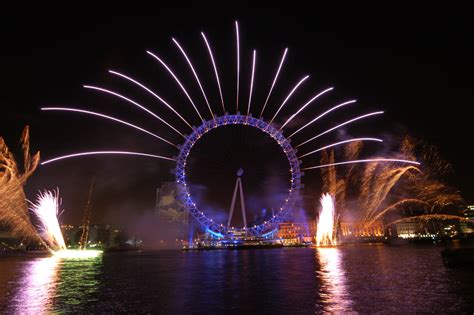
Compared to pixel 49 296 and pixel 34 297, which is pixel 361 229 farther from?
pixel 34 297

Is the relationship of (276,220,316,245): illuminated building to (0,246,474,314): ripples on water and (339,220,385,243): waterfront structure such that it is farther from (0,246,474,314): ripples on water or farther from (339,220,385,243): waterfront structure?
(0,246,474,314): ripples on water

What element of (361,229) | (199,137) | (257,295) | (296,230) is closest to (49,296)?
(257,295)

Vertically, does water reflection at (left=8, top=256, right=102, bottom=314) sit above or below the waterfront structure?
below

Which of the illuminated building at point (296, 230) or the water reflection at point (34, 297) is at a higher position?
the illuminated building at point (296, 230)

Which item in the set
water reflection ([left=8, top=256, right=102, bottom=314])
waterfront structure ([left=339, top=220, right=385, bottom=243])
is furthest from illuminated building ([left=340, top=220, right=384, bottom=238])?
water reflection ([left=8, top=256, right=102, bottom=314])

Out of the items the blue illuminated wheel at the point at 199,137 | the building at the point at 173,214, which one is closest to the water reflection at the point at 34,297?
the blue illuminated wheel at the point at 199,137

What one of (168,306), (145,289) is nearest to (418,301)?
(168,306)

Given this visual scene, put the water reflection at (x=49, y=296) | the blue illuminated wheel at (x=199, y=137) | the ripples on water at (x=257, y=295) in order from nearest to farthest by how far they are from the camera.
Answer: the ripples on water at (x=257, y=295), the water reflection at (x=49, y=296), the blue illuminated wheel at (x=199, y=137)

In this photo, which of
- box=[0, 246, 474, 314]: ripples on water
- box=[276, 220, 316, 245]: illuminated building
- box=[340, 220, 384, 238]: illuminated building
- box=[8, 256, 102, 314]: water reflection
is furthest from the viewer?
box=[276, 220, 316, 245]: illuminated building

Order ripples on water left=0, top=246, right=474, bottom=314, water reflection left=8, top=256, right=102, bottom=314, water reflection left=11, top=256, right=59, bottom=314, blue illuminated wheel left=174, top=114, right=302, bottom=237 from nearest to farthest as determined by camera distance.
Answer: ripples on water left=0, top=246, right=474, bottom=314, water reflection left=11, top=256, right=59, bottom=314, water reflection left=8, top=256, right=102, bottom=314, blue illuminated wheel left=174, top=114, right=302, bottom=237

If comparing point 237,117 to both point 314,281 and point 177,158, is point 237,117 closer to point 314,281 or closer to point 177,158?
point 177,158

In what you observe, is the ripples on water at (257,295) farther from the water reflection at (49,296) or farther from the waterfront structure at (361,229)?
the waterfront structure at (361,229)

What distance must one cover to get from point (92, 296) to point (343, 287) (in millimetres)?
14007

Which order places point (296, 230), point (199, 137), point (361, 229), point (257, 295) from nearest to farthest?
point (257, 295), point (199, 137), point (361, 229), point (296, 230)
